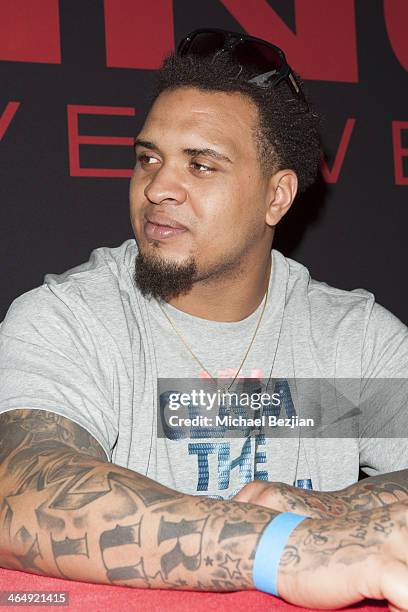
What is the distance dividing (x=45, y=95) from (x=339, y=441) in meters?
1.10

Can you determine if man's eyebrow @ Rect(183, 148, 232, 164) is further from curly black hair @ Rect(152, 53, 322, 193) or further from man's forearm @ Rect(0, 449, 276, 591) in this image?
man's forearm @ Rect(0, 449, 276, 591)

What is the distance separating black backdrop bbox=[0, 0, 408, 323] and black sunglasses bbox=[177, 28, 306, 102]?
22 cm

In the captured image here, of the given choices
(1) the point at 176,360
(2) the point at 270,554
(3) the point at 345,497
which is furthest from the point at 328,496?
(1) the point at 176,360

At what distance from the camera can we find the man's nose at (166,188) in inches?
61.1

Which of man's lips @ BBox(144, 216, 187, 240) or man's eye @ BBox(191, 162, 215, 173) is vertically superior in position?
man's eye @ BBox(191, 162, 215, 173)

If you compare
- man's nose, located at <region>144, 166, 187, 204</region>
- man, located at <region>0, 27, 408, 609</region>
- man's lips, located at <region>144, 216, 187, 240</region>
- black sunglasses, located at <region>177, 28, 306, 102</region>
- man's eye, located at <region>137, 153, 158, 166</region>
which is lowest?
man, located at <region>0, 27, 408, 609</region>

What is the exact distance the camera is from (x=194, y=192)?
1.58 m

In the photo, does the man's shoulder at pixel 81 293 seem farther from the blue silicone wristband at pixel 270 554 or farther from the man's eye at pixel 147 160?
the blue silicone wristband at pixel 270 554

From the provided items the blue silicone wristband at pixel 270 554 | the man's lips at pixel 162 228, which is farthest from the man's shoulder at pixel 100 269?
the blue silicone wristband at pixel 270 554

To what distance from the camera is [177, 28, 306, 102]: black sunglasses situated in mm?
1777

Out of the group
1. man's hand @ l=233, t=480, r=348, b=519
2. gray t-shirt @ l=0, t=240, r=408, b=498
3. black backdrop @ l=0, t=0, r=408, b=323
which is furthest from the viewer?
black backdrop @ l=0, t=0, r=408, b=323

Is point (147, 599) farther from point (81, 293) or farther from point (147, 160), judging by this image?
point (147, 160)

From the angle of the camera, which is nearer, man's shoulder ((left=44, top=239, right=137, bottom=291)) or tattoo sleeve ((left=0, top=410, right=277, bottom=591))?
tattoo sleeve ((left=0, top=410, right=277, bottom=591))

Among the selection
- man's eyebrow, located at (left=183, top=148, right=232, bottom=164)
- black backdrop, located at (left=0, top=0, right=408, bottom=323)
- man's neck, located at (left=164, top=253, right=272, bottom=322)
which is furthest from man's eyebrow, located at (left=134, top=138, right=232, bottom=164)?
black backdrop, located at (left=0, top=0, right=408, bottom=323)
